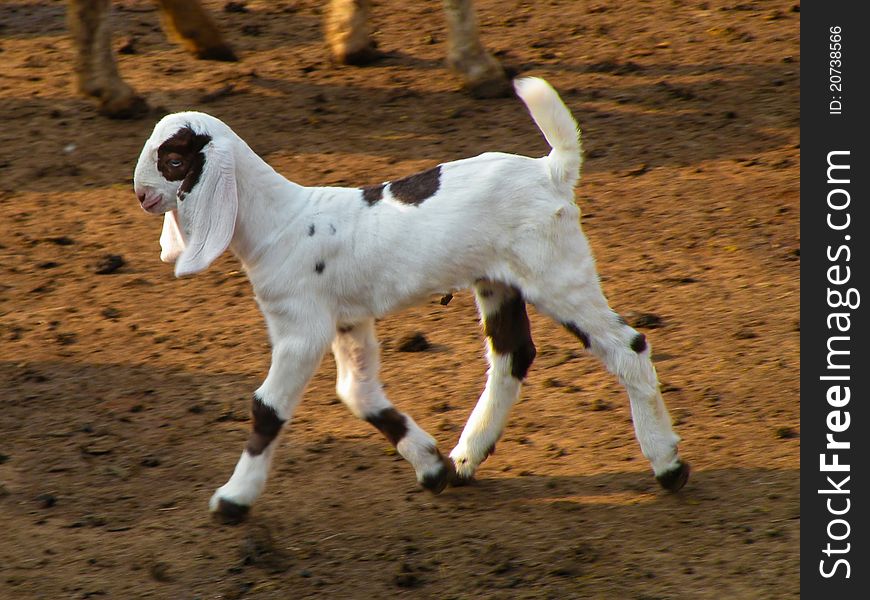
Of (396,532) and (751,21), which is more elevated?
(751,21)

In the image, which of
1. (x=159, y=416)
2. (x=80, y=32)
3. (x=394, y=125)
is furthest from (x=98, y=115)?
(x=159, y=416)

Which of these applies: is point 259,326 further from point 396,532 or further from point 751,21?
point 751,21

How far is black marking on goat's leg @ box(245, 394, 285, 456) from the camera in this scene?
521 centimetres

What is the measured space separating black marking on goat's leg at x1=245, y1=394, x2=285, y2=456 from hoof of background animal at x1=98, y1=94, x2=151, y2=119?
5026 mm

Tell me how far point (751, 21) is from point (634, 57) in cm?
128

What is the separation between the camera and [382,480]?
5.86 metres

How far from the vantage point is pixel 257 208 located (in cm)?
523

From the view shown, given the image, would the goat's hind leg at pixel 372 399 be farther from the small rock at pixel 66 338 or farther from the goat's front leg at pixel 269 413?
the small rock at pixel 66 338

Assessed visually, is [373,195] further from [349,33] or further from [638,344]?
[349,33]

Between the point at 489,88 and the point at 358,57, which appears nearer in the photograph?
the point at 489,88

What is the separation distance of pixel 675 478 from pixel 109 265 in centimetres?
420

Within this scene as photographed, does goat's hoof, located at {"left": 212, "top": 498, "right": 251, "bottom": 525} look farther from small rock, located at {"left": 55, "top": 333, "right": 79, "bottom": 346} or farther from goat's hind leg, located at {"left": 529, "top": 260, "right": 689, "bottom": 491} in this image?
small rock, located at {"left": 55, "top": 333, "right": 79, "bottom": 346}

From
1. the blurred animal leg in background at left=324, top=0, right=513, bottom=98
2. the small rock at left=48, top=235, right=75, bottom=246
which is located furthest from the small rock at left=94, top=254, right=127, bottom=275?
the blurred animal leg in background at left=324, top=0, right=513, bottom=98

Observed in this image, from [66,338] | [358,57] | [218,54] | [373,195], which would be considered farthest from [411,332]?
[218,54]
